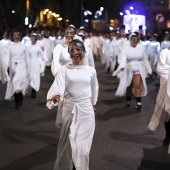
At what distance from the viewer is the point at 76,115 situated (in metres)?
6.86

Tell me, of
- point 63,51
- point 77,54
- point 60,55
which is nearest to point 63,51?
point 63,51

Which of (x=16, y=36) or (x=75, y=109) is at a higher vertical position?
(x=16, y=36)

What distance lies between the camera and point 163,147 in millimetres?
8961

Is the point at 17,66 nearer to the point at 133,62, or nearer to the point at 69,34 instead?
the point at 133,62

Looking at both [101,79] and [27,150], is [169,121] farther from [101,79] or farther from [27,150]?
[101,79]

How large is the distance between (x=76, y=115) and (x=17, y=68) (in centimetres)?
670

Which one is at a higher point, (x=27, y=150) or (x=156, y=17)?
(x=156, y=17)

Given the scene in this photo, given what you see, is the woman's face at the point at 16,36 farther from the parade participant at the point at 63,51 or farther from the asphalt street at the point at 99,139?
the parade participant at the point at 63,51

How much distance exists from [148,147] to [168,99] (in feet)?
5.10

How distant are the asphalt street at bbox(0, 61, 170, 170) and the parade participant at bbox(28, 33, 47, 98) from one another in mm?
808

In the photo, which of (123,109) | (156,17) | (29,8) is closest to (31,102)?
(123,109)

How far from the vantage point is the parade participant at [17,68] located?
42.7 feet

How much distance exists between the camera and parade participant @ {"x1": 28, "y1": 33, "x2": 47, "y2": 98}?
49.7 ft

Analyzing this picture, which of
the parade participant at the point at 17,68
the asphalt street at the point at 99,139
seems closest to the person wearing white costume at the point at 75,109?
the asphalt street at the point at 99,139
